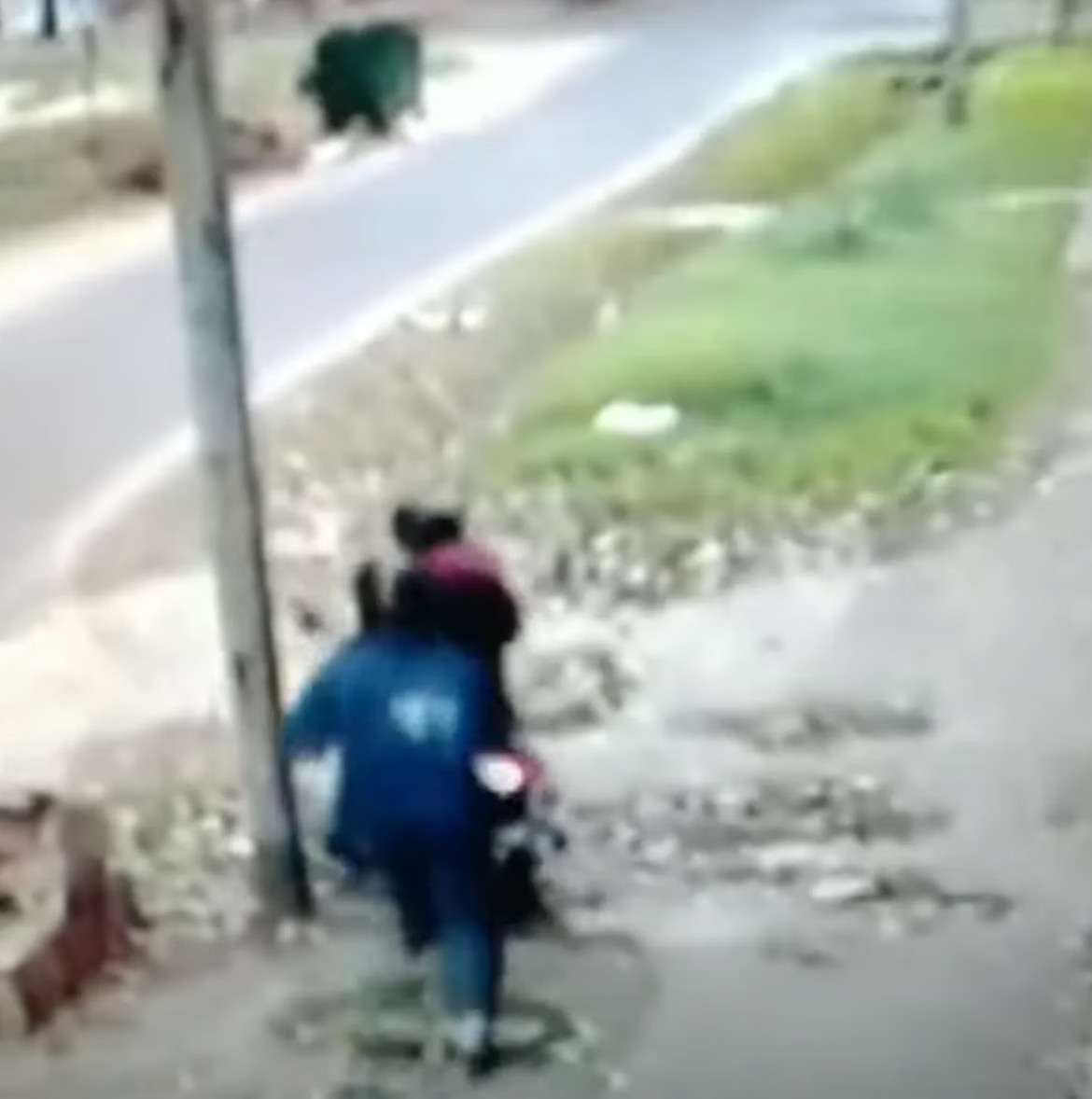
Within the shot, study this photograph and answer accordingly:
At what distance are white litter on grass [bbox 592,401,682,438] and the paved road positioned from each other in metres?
0.14

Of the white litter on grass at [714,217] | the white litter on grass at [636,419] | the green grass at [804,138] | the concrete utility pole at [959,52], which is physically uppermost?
the concrete utility pole at [959,52]

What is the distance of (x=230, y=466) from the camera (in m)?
Answer: 2.10

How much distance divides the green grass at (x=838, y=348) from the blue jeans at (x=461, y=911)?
22 cm

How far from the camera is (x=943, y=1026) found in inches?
80.1

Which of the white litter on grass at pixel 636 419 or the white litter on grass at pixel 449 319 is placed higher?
the white litter on grass at pixel 449 319

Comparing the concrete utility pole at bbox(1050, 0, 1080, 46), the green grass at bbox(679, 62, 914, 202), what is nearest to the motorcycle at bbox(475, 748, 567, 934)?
the green grass at bbox(679, 62, 914, 202)

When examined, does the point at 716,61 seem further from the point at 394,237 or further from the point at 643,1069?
the point at 643,1069

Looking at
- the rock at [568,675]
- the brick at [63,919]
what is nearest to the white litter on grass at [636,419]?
the rock at [568,675]

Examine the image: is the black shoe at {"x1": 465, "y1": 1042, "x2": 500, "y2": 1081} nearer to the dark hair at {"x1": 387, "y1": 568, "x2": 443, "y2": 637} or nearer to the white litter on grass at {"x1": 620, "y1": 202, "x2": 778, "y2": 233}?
the dark hair at {"x1": 387, "y1": 568, "x2": 443, "y2": 637}

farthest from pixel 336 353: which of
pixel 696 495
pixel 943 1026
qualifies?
pixel 943 1026

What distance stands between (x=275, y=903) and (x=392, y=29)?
498 millimetres

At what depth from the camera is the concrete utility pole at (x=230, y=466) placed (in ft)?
6.80

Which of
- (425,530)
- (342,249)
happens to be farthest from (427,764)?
(342,249)

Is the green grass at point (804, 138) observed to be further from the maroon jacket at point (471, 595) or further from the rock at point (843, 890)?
the rock at point (843, 890)
